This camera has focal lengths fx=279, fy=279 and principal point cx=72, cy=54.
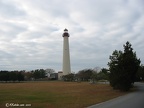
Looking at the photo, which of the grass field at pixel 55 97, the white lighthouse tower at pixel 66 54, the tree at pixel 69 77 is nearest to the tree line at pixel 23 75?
the tree at pixel 69 77

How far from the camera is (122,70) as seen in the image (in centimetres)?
4547

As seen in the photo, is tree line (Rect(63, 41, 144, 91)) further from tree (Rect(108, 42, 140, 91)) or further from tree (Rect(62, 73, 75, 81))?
tree (Rect(62, 73, 75, 81))

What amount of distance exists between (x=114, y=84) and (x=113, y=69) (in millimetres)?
2532

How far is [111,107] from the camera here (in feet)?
61.8

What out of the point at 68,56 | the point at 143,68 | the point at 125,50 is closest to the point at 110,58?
the point at 125,50

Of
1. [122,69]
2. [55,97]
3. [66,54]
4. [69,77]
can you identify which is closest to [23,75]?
[69,77]

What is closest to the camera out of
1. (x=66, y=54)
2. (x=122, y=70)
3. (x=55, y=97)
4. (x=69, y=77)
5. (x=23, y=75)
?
(x=55, y=97)

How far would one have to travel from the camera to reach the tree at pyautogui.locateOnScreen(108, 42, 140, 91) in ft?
148

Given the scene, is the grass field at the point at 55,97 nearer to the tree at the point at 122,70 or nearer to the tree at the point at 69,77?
the tree at the point at 122,70

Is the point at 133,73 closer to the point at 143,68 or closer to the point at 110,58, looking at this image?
the point at 110,58

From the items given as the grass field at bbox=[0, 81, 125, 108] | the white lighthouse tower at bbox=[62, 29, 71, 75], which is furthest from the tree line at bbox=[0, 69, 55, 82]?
the grass field at bbox=[0, 81, 125, 108]

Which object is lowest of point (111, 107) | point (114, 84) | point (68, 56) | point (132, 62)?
point (111, 107)

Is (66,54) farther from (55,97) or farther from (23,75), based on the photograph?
(55,97)

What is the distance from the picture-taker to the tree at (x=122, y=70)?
45.0 meters
